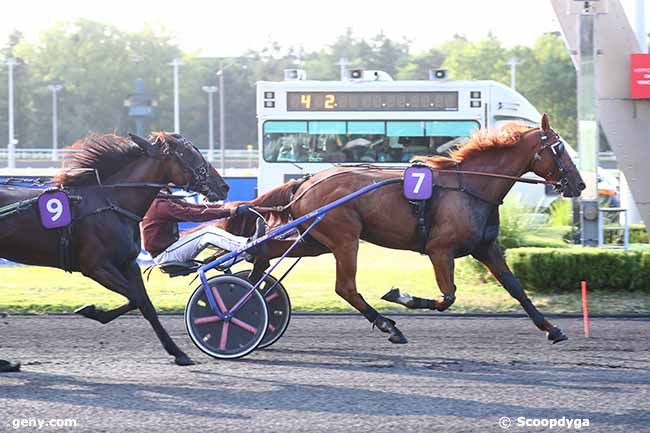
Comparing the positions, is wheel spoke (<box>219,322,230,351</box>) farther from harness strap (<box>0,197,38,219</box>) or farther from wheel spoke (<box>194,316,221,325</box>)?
harness strap (<box>0,197,38,219</box>)

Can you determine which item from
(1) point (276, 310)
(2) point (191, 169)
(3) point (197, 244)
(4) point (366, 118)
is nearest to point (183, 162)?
(2) point (191, 169)

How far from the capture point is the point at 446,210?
28.2 feet

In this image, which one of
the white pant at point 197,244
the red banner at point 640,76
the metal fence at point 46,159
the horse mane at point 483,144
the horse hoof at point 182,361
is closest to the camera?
the horse hoof at point 182,361

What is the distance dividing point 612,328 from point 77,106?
48518 mm

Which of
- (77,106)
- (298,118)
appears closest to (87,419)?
(298,118)

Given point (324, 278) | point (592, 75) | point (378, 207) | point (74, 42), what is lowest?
point (324, 278)

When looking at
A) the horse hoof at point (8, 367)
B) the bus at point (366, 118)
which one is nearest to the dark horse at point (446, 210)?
the horse hoof at point (8, 367)

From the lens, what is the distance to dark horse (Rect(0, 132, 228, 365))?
7.90m

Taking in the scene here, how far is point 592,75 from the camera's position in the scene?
12695 millimetres

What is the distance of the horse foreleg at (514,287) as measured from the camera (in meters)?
8.52

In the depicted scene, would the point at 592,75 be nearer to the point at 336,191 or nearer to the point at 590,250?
the point at 590,250

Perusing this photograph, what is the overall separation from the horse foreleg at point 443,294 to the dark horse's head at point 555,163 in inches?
42.3

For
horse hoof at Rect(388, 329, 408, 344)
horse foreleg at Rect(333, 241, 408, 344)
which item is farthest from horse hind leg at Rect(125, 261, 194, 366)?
horse hoof at Rect(388, 329, 408, 344)

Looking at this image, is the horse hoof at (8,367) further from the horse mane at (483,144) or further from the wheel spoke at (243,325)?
the horse mane at (483,144)
